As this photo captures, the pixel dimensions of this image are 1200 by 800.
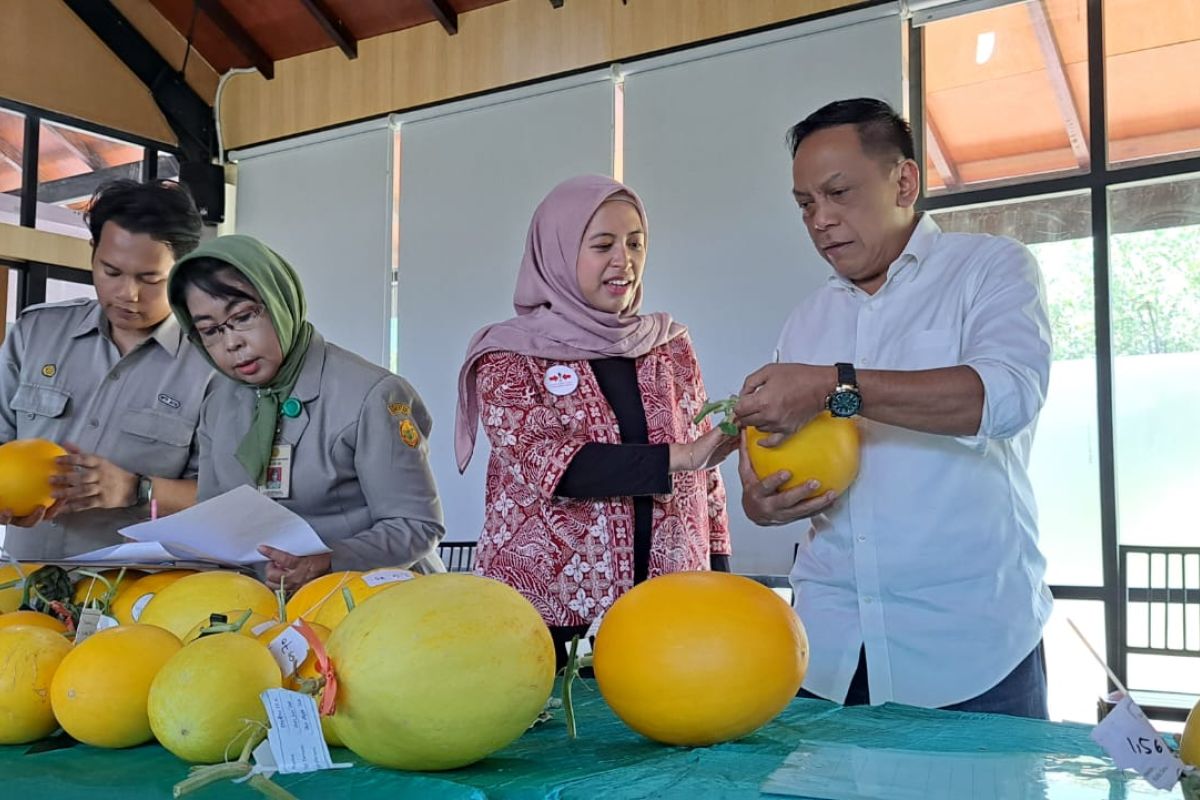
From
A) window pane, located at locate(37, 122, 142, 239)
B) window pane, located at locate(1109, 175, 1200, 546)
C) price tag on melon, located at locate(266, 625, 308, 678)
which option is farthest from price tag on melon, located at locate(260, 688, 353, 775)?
window pane, located at locate(37, 122, 142, 239)

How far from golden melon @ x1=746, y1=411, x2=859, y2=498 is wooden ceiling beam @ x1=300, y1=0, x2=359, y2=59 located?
574 centimetres

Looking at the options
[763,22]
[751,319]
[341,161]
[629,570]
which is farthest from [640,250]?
[341,161]

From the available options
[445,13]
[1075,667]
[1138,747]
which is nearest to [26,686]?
[1138,747]

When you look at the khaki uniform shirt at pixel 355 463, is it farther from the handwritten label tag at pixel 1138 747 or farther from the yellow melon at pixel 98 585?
the handwritten label tag at pixel 1138 747

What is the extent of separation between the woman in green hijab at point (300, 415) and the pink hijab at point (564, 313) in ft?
0.80

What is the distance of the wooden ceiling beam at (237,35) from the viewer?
253 inches

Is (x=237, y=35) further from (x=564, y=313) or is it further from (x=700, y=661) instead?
(x=700, y=661)

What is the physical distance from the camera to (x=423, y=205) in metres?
6.16

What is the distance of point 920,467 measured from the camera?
1.44 metres

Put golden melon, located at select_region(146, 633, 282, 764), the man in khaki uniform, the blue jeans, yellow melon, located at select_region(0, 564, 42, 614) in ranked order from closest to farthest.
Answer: golden melon, located at select_region(146, 633, 282, 764) < yellow melon, located at select_region(0, 564, 42, 614) < the blue jeans < the man in khaki uniform

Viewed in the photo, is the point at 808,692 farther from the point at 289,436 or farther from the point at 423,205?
the point at 423,205

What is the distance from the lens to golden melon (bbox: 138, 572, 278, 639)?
1.06m

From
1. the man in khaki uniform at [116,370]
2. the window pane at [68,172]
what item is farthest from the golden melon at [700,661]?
the window pane at [68,172]

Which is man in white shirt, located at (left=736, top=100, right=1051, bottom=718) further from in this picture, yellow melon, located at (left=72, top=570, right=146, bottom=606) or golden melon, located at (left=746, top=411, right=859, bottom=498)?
yellow melon, located at (left=72, top=570, right=146, bottom=606)
